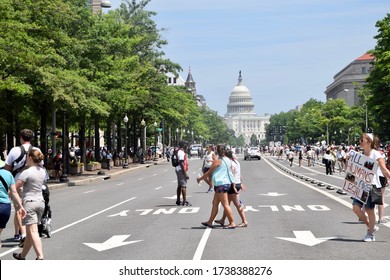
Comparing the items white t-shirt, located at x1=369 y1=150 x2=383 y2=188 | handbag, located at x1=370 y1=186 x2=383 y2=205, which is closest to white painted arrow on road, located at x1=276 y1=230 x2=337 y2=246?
handbag, located at x1=370 y1=186 x2=383 y2=205

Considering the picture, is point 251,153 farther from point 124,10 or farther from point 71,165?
point 71,165

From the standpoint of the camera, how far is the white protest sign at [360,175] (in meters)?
15.2

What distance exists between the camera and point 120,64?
59.5m

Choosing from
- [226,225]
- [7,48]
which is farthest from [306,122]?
[226,225]

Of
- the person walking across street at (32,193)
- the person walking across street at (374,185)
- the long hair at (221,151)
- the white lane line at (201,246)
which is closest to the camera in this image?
the person walking across street at (32,193)

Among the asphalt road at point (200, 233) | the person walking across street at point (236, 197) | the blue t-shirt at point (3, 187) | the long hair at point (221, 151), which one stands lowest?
the asphalt road at point (200, 233)

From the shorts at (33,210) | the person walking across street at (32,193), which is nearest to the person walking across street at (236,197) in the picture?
the person walking across street at (32,193)

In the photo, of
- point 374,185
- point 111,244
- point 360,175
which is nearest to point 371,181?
point 374,185

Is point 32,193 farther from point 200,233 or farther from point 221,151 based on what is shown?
point 221,151

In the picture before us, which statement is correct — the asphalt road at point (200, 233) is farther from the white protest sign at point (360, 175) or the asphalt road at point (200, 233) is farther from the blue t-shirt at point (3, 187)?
the blue t-shirt at point (3, 187)

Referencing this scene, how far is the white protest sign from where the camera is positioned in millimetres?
Result: 15203

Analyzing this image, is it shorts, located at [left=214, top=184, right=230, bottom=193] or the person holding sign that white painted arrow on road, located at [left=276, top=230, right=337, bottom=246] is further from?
shorts, located at [left=214, top=184, right=230, bottom=193]

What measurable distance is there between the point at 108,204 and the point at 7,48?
11.3m

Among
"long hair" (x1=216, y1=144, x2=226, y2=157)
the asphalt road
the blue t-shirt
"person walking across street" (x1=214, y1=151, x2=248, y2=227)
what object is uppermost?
"long hair" (x1=216, y1=144, x2=226, y2=157)
